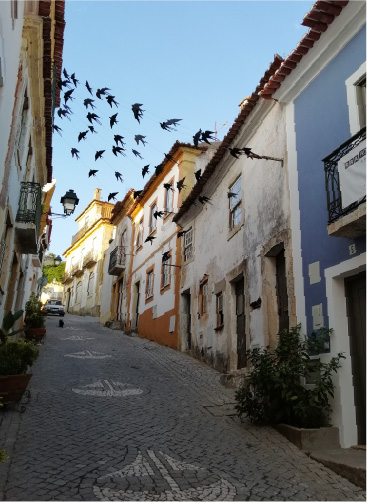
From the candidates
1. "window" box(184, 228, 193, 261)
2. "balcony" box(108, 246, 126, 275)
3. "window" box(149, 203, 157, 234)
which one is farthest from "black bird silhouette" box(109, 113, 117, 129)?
"balcony" box(108, 246, 126, 275)

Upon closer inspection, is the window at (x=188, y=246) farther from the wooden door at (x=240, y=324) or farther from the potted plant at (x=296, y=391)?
the potted plant at (x=296, y=391)

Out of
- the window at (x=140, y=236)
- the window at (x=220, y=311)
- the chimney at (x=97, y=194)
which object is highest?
the chimney at (x=97, y=194)

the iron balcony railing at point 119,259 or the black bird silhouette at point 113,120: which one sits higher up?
the iron balcony railing at point 119,259

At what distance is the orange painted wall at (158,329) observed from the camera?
50.4 feet

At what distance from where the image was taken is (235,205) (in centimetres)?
1102

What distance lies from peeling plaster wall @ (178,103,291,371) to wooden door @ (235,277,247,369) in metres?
0.11

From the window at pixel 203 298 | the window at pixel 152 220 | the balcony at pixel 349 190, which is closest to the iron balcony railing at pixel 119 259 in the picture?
the window at pixel 152 220

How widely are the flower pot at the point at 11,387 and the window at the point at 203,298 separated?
22.1ft

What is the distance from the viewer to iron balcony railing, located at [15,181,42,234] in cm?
1065

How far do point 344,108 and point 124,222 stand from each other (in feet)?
60.3

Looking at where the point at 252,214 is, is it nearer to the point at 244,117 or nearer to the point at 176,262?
the point at 244,117

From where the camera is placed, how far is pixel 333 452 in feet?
17.5

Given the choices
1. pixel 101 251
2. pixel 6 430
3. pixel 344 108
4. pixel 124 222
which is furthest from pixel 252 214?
pixel 101 251

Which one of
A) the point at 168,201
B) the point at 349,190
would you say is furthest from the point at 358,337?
the point at 168,201
